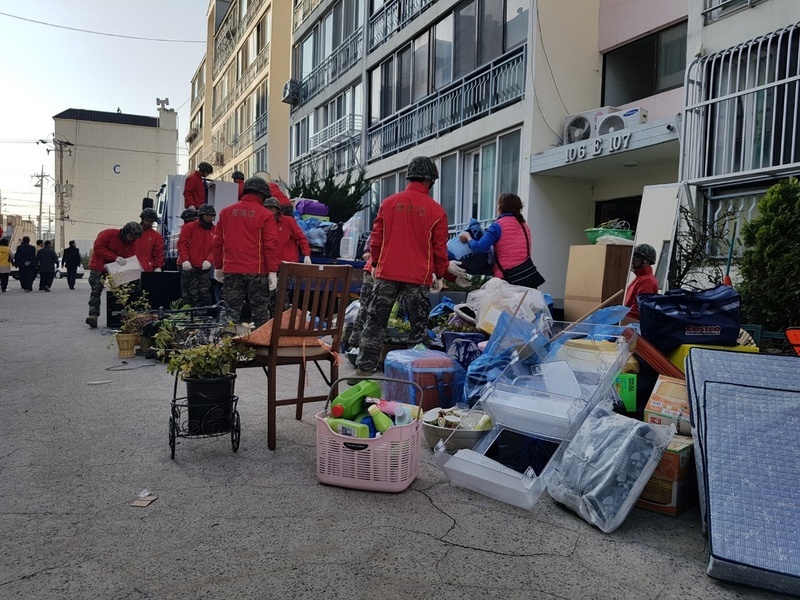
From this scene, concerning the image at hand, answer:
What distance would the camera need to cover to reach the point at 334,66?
67.8ft

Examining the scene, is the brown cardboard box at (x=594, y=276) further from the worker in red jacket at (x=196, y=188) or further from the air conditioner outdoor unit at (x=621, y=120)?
the worker in red jacket at (x=196, y=188)

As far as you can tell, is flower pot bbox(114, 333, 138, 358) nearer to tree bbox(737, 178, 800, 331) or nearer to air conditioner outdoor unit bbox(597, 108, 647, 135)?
tree bbox(737, 178, 800, 331)

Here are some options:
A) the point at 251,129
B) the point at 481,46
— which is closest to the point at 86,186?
the point at 251,129

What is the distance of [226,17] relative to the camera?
37.3m

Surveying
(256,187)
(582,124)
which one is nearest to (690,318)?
(256,187)

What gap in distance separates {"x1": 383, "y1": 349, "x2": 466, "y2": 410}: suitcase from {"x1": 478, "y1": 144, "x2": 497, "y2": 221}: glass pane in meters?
7.56

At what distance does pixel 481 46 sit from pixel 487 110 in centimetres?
147

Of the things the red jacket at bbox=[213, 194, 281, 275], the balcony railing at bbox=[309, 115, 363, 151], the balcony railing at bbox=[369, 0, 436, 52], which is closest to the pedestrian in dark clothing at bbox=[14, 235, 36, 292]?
the balcony railing at bbox=[309, 115, 363, 151]

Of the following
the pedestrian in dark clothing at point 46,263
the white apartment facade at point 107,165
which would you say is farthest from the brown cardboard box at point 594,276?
the white apartment facade at point 107,165

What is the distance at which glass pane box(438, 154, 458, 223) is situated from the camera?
1316 cm

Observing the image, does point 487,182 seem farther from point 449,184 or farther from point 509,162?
point 449,184

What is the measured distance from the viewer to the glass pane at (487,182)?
1196 centimetres

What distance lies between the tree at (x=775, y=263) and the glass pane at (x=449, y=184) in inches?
319

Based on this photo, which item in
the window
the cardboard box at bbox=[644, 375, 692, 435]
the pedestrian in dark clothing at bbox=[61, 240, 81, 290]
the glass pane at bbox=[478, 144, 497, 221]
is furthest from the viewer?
the pedestrian in dark clothing at bbox=[61, 240, 81, 290]
